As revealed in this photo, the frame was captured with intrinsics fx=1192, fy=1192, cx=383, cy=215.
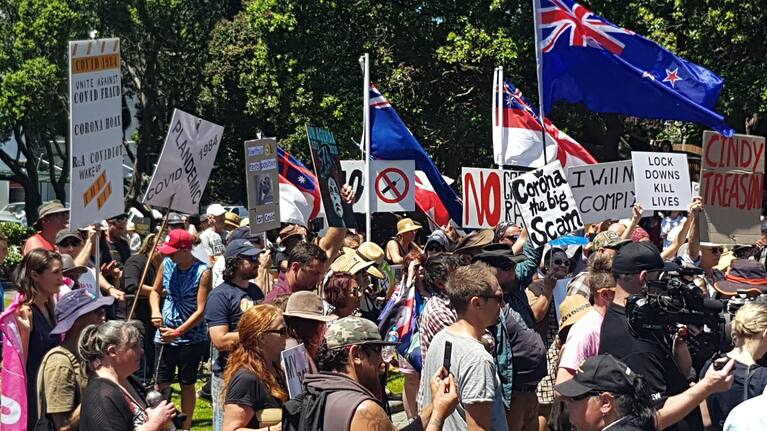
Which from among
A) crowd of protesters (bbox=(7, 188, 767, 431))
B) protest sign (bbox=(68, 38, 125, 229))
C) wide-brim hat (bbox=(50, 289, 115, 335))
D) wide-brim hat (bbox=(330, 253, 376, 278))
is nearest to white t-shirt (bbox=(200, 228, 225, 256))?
crowd of protesters (bbox=(7, 188, 767, 431))

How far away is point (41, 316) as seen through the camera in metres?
6.97

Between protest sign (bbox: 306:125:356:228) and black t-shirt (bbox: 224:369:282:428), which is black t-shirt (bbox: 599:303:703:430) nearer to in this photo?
black t-shirt (bbox: 224:369:282:428)

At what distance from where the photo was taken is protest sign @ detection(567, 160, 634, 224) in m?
12.3

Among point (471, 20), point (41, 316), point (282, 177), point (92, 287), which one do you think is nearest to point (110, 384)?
point (41, 316)

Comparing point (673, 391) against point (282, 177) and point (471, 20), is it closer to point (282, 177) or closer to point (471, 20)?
point (282, 177)

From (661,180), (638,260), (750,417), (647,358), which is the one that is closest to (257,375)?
(647,358)

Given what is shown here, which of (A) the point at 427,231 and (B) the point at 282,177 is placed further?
(A) the point at 427,231

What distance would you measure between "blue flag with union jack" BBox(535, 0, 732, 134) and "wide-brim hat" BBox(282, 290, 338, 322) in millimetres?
7163

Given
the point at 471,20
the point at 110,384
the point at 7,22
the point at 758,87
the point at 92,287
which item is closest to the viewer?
the point at 110,384

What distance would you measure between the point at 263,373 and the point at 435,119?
898 inches

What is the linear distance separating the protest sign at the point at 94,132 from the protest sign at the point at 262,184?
3.12m

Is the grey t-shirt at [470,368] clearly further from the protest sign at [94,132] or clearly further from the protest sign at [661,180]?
the protest sign at [661,180]

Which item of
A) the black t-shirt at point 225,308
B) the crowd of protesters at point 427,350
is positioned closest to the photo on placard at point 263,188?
the crowd of protesters at point 427,350

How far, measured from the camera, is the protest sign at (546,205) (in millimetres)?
10547
